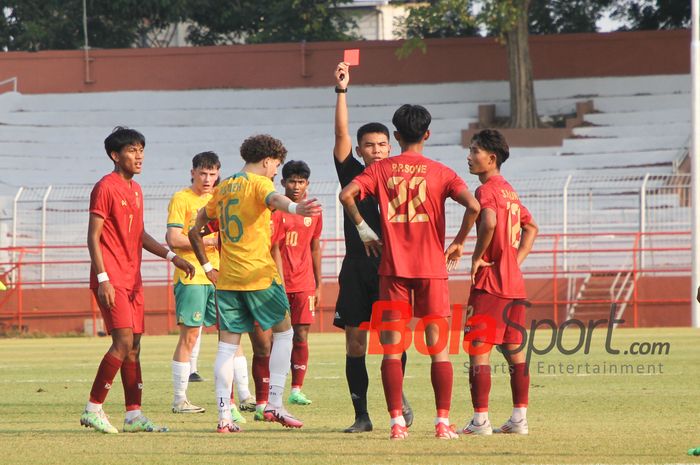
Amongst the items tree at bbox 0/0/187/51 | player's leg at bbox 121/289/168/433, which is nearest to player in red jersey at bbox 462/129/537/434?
player's leg at bbox 121/289/168/433

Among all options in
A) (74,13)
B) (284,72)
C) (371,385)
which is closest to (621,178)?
(284,72)

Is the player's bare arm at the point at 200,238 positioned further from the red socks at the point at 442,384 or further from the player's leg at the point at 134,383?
the red socks at the point at 442,384

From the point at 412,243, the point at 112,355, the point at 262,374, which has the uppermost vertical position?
the point at 412,243

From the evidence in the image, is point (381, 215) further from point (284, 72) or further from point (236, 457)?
point (284, 72)

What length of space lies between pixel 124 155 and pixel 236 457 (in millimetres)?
2640

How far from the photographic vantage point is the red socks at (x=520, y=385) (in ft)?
29.3

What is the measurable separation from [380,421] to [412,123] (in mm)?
2532

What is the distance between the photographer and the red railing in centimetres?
2605

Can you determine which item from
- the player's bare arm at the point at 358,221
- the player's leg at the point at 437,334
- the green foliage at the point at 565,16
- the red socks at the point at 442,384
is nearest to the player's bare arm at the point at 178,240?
the player's bare arm at the point at 358,221

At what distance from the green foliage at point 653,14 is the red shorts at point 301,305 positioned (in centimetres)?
2827

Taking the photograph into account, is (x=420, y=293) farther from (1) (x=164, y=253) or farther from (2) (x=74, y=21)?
(2) (x=74, y=21)

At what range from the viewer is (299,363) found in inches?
462

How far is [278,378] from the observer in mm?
9445

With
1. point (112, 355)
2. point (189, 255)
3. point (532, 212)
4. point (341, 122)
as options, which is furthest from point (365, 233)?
point (532, 212)
